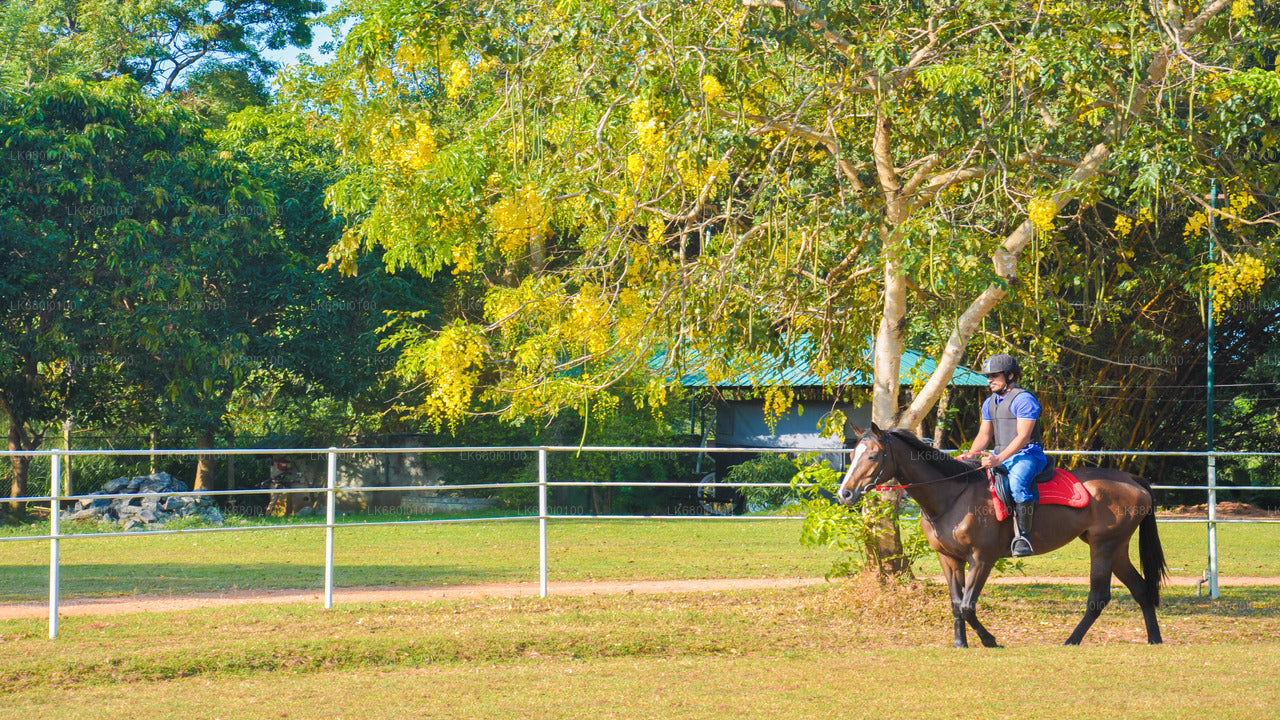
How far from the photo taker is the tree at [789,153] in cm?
939

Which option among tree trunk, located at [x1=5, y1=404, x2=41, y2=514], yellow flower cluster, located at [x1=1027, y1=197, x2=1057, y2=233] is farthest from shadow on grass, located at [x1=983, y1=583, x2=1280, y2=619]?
tree trunk, located at [x1=5, y1=404, x2=41, y2=514]

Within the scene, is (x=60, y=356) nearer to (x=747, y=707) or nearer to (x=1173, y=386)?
(x=747, y=707)

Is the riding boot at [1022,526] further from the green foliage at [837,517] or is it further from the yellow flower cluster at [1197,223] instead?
the yellow flower cluster at [1197,223]

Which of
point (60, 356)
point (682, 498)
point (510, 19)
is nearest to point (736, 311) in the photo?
point (510, 19)

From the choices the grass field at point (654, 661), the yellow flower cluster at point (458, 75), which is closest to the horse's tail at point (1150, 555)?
the grass field at point (654, 661)

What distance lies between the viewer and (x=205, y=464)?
2425 centimetres

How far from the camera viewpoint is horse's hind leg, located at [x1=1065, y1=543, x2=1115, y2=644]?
30.6 feet

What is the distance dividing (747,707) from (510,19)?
6.53 metres

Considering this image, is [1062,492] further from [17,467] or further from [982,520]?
[17,467]

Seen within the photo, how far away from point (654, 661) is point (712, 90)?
4.52 metres

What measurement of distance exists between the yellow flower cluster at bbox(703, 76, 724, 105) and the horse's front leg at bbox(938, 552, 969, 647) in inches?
162

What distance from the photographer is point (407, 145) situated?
11.1 meters

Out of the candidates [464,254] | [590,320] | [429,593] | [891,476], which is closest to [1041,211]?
[891,476]

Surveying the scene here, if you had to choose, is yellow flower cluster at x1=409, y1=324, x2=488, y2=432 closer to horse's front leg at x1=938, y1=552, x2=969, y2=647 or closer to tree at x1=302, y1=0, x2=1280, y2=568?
tree at x1=302, y1=0, x2=1280, y2=568
